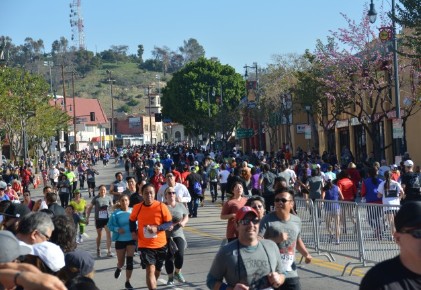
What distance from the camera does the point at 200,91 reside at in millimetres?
98562

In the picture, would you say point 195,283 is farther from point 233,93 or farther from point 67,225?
→ point 233,93

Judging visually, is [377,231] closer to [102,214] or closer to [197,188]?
[102,214]

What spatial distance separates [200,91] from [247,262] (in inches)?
3604

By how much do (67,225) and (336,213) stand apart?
344 inches

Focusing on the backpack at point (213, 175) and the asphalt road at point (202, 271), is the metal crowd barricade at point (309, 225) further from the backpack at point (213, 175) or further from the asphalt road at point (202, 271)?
the backpack at point (213, 175)

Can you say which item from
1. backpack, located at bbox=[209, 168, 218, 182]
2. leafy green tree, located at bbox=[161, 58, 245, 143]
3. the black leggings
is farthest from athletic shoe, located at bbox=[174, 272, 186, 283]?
leafy green tree, located at bbox=[161, 58, 245, 143]

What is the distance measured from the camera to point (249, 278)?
7293 millimetres

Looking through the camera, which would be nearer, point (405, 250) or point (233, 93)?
point (405, 250)

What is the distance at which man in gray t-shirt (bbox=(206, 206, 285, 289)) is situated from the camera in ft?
23.9

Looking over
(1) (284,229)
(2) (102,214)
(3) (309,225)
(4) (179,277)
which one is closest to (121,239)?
(4) (179,277)

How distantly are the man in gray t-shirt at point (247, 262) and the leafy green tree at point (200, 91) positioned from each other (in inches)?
3397

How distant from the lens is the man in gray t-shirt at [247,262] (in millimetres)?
7289

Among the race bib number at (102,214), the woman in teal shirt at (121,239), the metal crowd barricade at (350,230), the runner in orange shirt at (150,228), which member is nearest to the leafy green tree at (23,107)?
the race bib number at (102,214)

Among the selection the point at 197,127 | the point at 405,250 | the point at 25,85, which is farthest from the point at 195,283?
the point at 197,127
